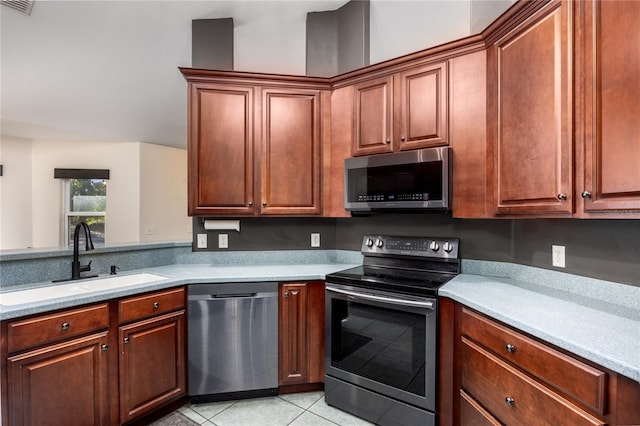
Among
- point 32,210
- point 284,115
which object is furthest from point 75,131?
point 284,115

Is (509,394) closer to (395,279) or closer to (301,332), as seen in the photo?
Answer: (395,279)

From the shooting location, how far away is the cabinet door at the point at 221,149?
2.29 metres

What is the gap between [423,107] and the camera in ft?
6.72

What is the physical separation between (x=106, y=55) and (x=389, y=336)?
10.7 ft

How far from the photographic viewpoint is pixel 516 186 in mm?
1611

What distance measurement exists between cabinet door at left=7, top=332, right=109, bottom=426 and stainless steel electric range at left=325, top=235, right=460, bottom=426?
128 centimetres

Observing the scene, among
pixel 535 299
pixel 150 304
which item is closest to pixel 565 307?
pixel 535 299

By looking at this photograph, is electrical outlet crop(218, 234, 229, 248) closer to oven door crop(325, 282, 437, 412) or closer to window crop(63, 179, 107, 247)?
oven door crop(325, 282, 437, 412)

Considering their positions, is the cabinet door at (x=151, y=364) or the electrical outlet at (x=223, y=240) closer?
the cabinet door at (x=151, y=364)

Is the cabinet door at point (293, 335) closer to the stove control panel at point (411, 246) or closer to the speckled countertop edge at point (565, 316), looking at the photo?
the stove control panel at point (411, 246)

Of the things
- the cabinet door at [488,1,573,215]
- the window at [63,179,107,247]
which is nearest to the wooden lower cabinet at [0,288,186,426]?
the cabinet door at [488,1,573,215]

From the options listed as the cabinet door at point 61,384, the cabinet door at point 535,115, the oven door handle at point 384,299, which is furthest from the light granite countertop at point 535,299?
the cabinet door at point 535,115

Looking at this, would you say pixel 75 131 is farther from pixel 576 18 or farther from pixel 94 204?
pixel 576 18

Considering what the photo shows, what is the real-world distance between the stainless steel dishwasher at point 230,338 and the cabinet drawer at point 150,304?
3.3 inches
